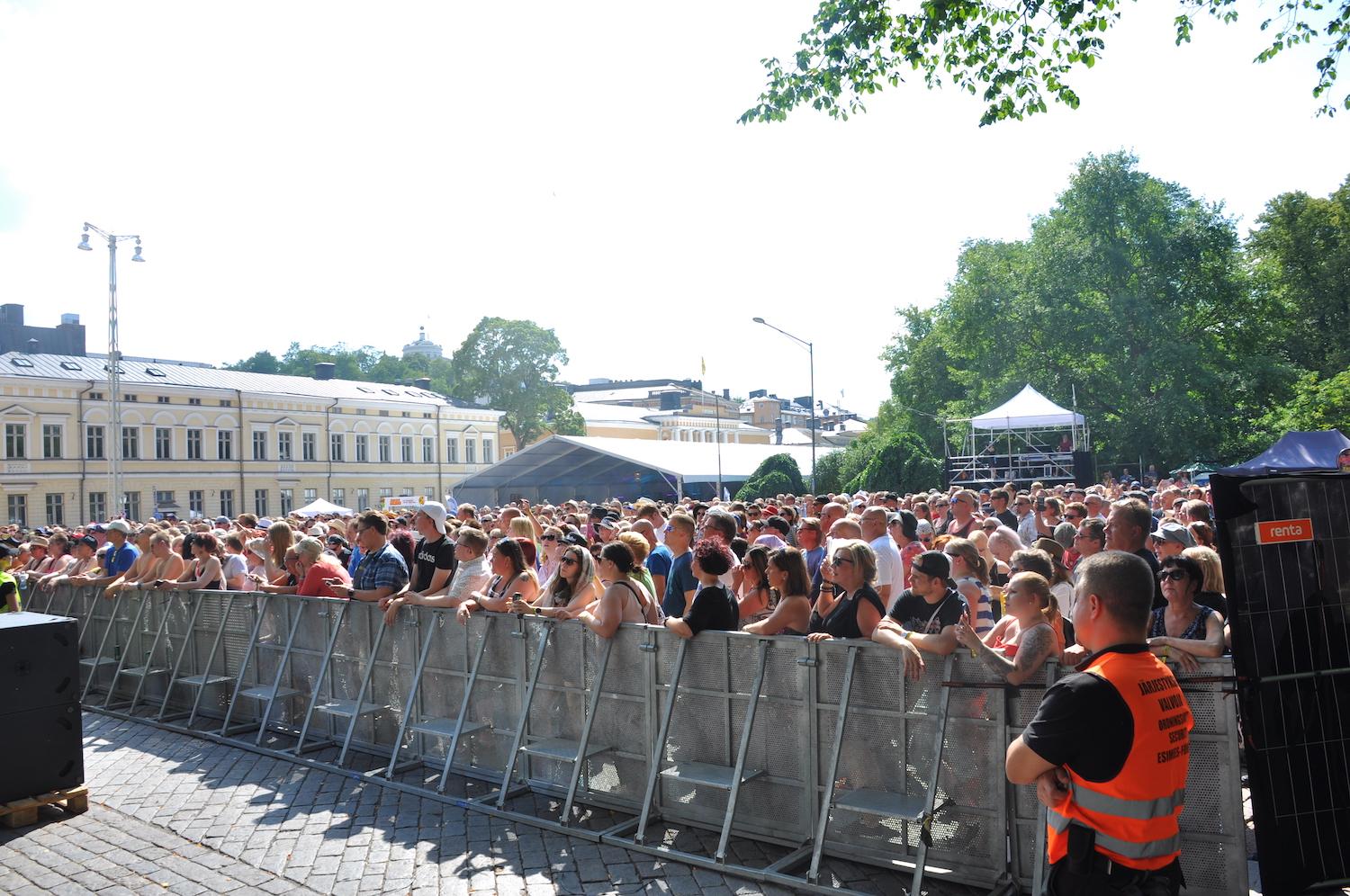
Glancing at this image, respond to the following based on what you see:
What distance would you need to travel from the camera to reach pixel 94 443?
53.7m

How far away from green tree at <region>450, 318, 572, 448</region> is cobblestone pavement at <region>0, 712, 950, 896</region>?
74.2 m

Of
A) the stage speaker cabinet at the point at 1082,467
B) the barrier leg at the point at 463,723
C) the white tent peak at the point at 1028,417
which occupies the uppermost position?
the white tent peak at the point at 1028,417

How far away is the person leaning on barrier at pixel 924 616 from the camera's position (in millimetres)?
5086

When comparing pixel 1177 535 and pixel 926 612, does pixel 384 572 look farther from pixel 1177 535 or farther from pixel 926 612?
pixel 1177 535

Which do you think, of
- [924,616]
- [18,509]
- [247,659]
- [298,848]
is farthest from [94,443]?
[924,616]

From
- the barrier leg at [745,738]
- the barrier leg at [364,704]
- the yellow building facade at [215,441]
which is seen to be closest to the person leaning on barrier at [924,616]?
the barrier leg at [745,738]

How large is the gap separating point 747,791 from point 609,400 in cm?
12196

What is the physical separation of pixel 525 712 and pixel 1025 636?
355 centimetres

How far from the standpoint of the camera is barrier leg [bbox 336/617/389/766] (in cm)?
798

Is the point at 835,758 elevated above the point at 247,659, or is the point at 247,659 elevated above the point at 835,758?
the point at 247,659

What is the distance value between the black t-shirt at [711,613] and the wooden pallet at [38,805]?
4671mm

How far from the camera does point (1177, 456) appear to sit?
4303 centimetres

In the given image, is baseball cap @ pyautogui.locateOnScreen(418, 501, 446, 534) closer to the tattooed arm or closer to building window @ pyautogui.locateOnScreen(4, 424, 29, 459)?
the tattooed arm

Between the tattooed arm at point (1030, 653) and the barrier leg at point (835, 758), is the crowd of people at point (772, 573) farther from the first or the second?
the barrier leg at point (835, 758)
